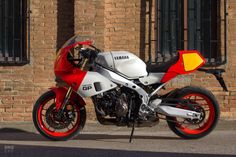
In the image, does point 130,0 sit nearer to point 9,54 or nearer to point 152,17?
point 152,17

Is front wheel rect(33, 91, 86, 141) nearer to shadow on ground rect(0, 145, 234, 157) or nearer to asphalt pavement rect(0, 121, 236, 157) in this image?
asphalt pavement rect(0, 121, 236, 157)

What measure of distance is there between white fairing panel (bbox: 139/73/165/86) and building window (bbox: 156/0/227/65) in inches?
102

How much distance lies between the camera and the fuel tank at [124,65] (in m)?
6.35


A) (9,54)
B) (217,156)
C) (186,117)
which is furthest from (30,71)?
(217,156)

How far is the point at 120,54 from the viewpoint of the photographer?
21.0 ft

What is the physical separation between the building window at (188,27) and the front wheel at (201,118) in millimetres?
2539

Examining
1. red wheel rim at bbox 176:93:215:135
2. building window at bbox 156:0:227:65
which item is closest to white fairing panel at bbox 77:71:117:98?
red wheel rim at bbox 176:93:215:135

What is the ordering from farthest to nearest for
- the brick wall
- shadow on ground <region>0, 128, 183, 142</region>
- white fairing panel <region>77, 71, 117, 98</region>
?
1. the brick wall
2. shadow on ground <region>0, 128, 183, 142</region>
3. white fairing panel <region>77, 71, 117, 98</region>

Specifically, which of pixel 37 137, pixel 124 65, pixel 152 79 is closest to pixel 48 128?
pixel 37 137

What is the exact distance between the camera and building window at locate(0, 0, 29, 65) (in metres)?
9.10

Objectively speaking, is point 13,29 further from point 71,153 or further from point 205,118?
point 205,118

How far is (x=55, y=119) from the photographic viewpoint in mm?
6488

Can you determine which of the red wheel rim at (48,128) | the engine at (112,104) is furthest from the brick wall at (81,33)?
the engine at (112,104)

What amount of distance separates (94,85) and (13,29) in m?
3.47
